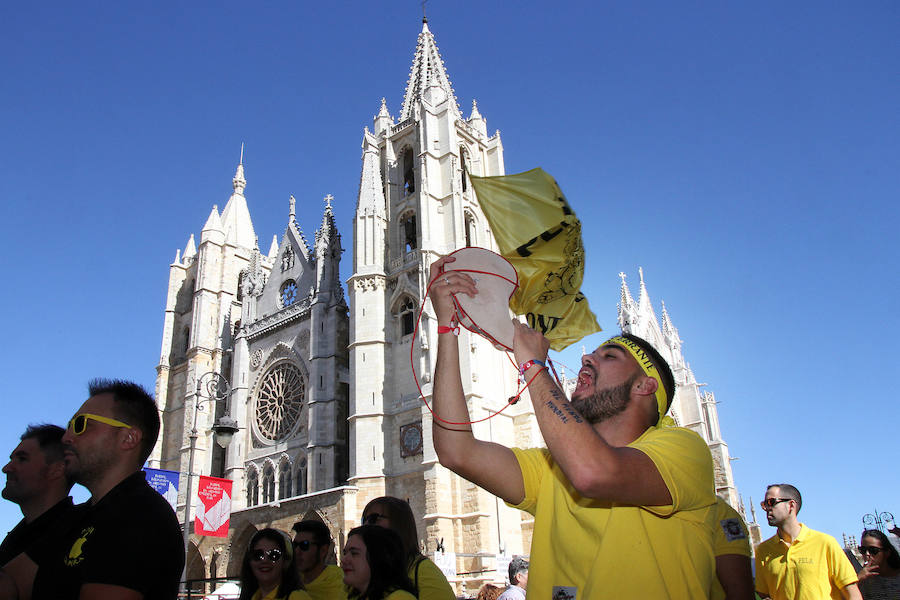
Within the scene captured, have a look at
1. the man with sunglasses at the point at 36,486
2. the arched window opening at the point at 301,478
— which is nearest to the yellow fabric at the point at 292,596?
the man with sunglasses at the point at 36,486

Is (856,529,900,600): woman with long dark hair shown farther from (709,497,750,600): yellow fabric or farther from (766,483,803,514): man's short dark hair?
(709,497,750,600): yellow fabric

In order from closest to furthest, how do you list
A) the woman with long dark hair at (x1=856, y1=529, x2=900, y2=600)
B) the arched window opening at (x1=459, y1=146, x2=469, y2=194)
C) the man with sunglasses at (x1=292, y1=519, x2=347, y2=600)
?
the woman with long dark hair at (x1=856, y1=529, x2=900, y2=600) → the man with sunglasses at (x1=292, y1=519, x2=347, y2=600) → the arched window opening at (x1=459, y1=146, x2=469, y2=194)

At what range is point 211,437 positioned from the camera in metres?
28.3

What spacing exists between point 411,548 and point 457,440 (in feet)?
5.87

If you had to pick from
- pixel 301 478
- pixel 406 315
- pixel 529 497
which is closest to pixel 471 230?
pixel 406 315

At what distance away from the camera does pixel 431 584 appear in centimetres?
333

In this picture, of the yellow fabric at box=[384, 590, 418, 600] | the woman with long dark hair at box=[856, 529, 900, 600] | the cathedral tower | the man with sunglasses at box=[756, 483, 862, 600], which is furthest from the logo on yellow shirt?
the cathedral tower

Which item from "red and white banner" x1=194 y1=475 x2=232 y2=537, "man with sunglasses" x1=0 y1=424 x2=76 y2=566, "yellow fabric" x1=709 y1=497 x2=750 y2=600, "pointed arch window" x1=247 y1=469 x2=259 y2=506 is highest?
"pointed arch window" x1=247 y1=469 x2=259 y2=506

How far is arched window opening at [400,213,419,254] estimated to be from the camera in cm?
2447

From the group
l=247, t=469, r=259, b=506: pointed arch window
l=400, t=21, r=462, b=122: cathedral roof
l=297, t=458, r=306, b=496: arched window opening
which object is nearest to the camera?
l=297, t=458, r=306, b=496: arched window opening

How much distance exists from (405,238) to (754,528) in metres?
23.3

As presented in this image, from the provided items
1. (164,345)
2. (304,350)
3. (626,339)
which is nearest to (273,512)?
(304,350)

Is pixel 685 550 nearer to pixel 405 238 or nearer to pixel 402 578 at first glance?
pixel 402 578

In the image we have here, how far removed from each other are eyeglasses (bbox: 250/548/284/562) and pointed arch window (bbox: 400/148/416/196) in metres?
23.3
